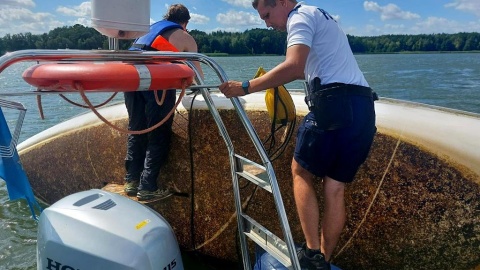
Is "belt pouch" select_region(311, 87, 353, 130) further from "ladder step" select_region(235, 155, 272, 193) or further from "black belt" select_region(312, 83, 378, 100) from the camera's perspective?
"ladder step" select_region(235, 155, 272, 193)

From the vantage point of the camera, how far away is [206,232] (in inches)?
153

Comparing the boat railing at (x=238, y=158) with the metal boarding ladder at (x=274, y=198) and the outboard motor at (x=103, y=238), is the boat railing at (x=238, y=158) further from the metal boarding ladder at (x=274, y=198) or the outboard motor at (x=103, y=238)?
the outboard motor at (x=103, y=238)

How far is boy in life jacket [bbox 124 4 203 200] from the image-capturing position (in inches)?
143

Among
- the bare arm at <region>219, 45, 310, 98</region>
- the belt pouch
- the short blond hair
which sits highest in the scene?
the short blond hair

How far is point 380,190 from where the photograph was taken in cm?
315

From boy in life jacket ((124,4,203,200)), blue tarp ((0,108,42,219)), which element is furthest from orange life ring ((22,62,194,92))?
boy in life jacket ((124,4,203,200))

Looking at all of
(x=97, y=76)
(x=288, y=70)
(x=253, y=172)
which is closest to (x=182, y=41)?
(x=253, y=172)

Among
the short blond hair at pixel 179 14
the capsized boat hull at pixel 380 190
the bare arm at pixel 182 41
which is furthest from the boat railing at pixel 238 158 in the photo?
the short blond hair at pixel 179 14

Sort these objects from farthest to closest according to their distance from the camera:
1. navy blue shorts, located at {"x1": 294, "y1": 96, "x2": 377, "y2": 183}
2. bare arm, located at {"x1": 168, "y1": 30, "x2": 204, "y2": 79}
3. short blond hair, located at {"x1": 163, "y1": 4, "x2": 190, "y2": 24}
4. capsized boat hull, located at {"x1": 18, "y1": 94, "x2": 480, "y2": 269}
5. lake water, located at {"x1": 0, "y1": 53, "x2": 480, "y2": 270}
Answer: lake water, located at {"x1": 0, "y1": 53, "x2": 480, "y2": 270}, short blond hair, located at {"x1": 163, "y1": 4, "x2": 190, "y2": 24}, bare arm, located at {"x1": 168, "y1": 30, "x2": 204, "y2": 79}, capsized boat hull, located at {"x1": 18, "y1": 94, "x2": 480, "y2": 269}, navy blue shorts, located at {"x1": 294, "y1": 96, "x2": 377, "y2": 183}

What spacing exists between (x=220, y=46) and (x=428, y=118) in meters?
35.8

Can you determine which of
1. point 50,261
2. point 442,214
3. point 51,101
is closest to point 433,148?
point 442,214

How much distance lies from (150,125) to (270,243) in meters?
1.45

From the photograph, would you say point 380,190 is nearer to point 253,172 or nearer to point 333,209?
point 333,209

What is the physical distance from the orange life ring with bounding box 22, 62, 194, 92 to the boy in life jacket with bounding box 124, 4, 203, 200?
1251 mm
